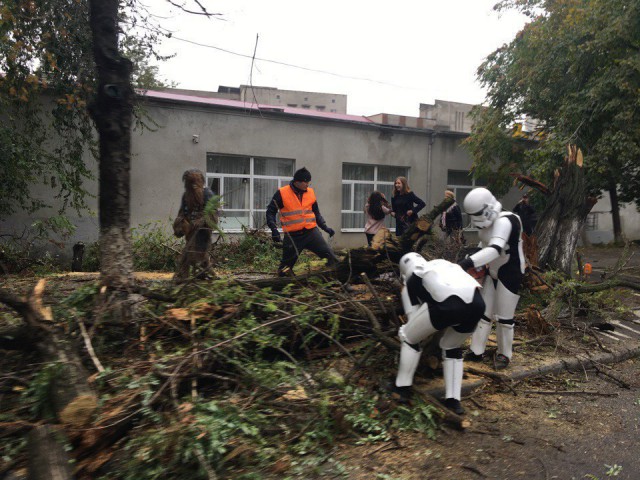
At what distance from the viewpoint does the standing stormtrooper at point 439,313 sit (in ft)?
11.5

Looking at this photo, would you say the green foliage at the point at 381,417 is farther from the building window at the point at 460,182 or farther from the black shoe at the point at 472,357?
the building window at the point at 460,182

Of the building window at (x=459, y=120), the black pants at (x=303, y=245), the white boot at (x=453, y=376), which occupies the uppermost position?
the building window at (x=459, y=120)

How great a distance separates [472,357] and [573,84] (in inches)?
428

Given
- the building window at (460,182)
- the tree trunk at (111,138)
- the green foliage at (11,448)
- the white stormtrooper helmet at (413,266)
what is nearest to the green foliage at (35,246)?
the tree trunk at (111,138)

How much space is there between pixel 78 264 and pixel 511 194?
52.2 ft

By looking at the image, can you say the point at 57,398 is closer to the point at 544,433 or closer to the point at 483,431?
the point at 483,431

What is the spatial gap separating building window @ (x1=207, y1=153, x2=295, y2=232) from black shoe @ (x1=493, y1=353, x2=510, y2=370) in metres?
10.2

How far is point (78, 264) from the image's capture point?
34.9 ft

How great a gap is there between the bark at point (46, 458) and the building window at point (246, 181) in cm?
1202

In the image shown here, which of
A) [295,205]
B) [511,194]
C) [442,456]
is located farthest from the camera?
[511,194]

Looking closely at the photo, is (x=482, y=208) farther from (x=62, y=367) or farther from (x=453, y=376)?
(x=62, y=367)

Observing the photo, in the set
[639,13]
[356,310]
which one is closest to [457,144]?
[639,13]

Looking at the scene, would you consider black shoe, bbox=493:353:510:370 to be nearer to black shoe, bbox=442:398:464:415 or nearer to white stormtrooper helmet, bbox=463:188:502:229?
black shoe, bbox=442:398:464:415

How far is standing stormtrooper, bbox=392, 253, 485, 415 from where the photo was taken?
350 centimetres
